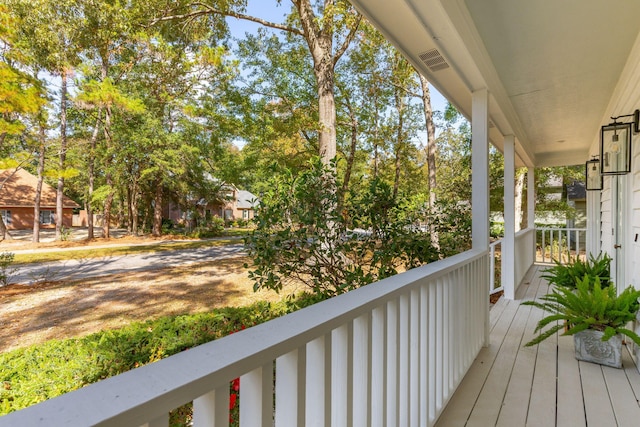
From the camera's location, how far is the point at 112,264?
11.0m

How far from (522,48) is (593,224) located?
16.5ft

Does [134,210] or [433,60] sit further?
[134,210]

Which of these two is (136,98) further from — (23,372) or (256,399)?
(256,399)

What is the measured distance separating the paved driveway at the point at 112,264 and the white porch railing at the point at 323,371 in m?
5.87

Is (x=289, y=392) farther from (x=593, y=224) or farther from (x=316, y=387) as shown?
(x=593, y=224)

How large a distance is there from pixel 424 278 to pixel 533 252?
6.69 meters

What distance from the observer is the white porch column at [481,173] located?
275 centimetres

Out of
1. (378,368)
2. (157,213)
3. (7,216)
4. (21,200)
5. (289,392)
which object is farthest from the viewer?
(157,213)

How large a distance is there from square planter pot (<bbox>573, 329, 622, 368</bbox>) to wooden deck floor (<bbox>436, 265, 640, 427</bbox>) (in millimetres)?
47

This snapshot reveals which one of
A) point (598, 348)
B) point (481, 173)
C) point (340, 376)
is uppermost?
point (481, 173)

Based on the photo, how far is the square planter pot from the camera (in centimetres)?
238

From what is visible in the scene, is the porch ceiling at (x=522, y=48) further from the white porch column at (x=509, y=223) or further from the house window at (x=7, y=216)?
the house window at (x=7, y=216)

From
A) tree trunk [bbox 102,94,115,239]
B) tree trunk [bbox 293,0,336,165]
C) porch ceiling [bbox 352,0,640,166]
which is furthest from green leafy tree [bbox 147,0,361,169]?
tree trunk [bbox 102,94,115,239]

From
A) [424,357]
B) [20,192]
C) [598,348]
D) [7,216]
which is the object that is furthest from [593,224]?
[7,216]
